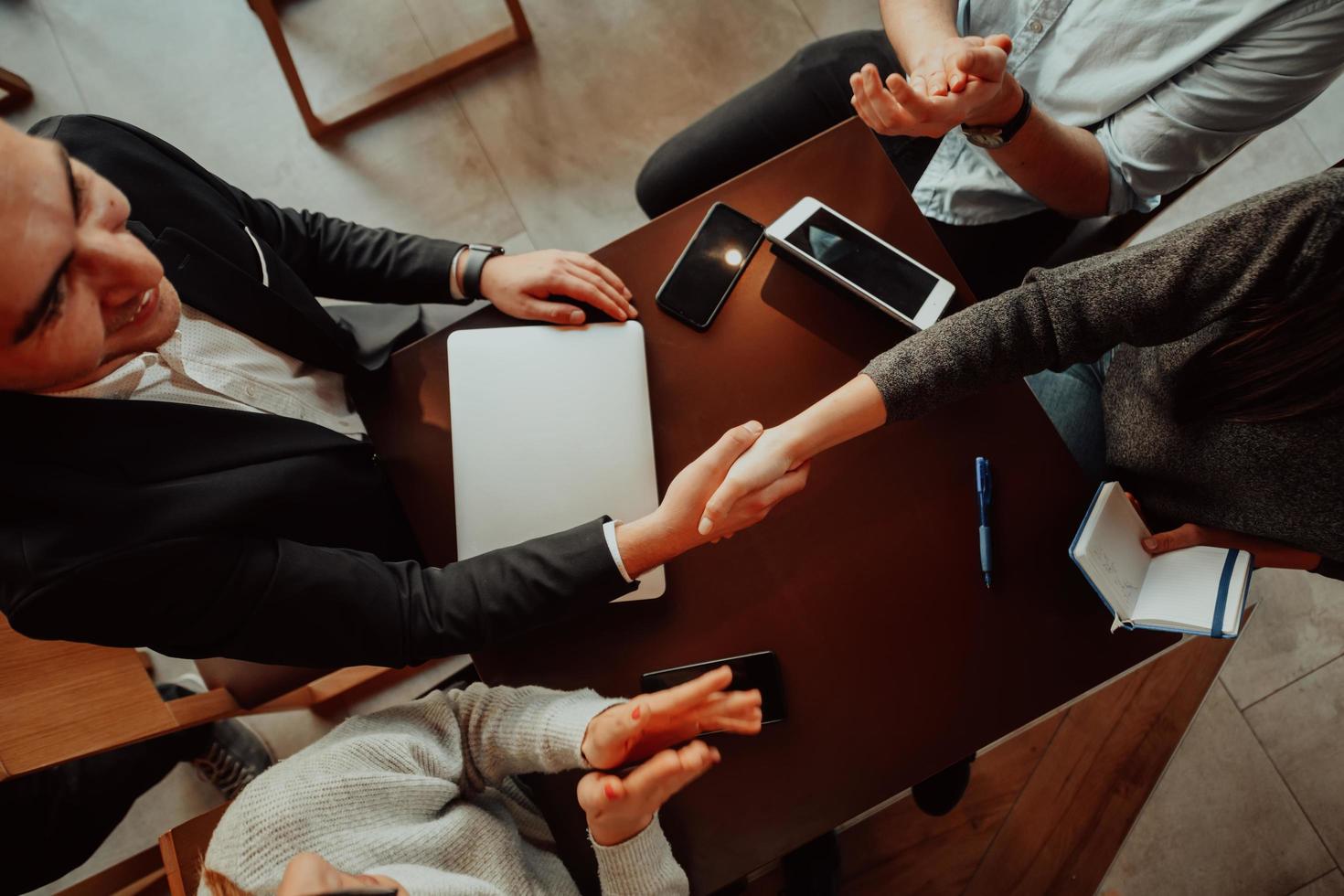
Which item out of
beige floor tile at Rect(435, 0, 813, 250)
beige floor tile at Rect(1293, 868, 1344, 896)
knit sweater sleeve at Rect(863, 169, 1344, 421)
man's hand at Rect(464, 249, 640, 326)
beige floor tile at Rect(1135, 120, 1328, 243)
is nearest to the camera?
knit sweater sleeve at Rect(863, 169, 1344, 421)

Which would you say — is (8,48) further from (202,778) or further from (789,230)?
(789,230)

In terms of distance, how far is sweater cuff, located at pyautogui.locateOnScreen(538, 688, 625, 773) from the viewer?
2.70 feet

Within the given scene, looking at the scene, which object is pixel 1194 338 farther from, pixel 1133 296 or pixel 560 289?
pixel 560 289

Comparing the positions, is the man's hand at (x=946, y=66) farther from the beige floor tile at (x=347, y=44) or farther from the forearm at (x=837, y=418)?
the beige floor tile at (x=347, y=44)

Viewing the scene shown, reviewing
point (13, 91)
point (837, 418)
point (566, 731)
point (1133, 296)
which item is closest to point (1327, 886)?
point (1133, 296)

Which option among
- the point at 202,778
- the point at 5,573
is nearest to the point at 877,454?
the point at 5,573

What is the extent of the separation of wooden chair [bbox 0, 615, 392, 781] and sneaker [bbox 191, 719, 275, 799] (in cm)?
52

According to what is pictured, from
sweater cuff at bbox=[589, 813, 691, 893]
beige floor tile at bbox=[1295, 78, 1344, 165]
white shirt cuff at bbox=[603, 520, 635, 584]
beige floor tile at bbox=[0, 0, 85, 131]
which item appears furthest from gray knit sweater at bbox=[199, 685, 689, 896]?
beige floor tile at bbox=[1295, 78, 1344, 165]

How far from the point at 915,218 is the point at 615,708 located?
29.5 inches

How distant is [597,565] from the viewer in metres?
0.85

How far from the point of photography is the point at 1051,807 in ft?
5.04

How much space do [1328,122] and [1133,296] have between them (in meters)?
1.59

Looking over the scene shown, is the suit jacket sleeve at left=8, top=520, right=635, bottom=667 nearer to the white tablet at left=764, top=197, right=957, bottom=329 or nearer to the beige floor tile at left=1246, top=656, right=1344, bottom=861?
the white tablet at left=764, top=197, right=957, bottom=329

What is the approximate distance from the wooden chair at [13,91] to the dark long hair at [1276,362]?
2658 mm
